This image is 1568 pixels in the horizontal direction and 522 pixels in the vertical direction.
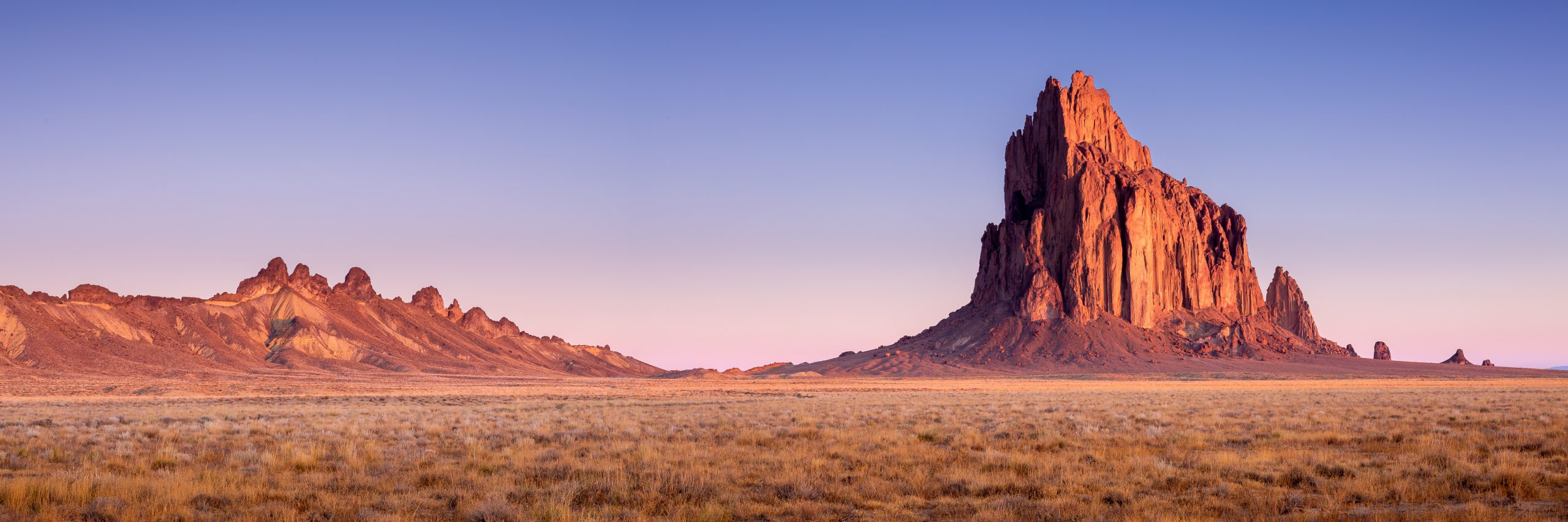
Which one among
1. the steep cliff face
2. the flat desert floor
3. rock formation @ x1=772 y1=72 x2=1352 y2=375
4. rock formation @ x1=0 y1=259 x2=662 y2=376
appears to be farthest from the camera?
the steep cliff face

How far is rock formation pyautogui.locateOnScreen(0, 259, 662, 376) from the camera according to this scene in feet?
381

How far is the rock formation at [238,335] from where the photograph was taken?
116 metres

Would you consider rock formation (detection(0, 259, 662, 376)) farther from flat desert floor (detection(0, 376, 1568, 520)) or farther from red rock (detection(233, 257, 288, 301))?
flat desert floor (detection(0, 376, 1568, 520))

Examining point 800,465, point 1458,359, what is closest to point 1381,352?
point 1458,359

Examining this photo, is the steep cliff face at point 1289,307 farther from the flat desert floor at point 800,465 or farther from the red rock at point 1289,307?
the flat desert floor at point 800,465

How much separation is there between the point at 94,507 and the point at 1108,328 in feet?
416

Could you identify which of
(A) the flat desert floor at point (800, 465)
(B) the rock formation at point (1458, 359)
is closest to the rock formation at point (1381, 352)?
(B) the rock formation at point (1458, 359)

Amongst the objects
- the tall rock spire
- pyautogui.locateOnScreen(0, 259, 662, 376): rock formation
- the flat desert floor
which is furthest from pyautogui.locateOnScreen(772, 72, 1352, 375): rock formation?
the flat desert floor

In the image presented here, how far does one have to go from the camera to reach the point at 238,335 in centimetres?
15475

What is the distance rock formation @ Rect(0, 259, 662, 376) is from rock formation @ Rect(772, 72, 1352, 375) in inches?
2695

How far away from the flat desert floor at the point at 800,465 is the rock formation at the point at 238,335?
341 ft

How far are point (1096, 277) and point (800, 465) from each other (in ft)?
406

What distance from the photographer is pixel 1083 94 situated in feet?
488

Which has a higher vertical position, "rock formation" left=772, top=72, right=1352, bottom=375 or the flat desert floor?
"rock formation" left=772, top=72, right=1352, bottom=375
